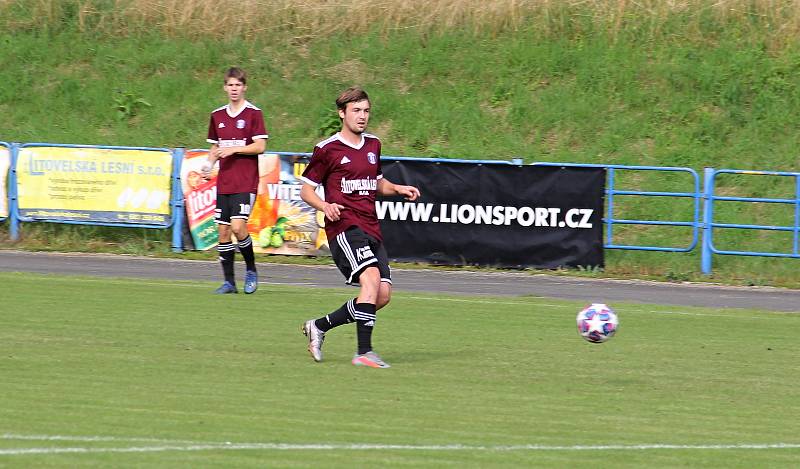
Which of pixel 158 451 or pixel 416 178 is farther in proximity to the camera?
pixel 416 178

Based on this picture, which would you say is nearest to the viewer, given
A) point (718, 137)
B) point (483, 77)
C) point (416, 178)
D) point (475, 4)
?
point (416, 178)

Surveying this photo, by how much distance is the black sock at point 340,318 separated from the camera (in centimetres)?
970

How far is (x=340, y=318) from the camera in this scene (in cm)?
975

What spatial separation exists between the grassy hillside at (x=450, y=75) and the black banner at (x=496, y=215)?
1.66 m

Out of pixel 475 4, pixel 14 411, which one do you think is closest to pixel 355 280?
pixel 14 411

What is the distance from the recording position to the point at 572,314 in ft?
46.5

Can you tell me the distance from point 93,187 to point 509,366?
12.6 m

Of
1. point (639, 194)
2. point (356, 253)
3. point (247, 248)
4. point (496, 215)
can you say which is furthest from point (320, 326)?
point (639, 194)

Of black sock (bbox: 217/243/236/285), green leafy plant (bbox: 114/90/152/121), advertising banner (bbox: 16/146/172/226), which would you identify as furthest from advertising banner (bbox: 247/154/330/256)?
green leafy plant (bbox: 114/90/152/121)

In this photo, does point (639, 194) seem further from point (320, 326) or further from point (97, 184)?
point (320, 326)

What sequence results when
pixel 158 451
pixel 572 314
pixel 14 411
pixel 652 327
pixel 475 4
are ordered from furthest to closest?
pixel 475 4 < pixel 572 314 < pixel 652 327 < pixel 14 411 < pixel 158 451

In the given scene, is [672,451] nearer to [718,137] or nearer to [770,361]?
[770,361]

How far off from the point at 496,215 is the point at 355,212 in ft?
32.4

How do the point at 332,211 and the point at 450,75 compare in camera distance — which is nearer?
the point at 332,211
